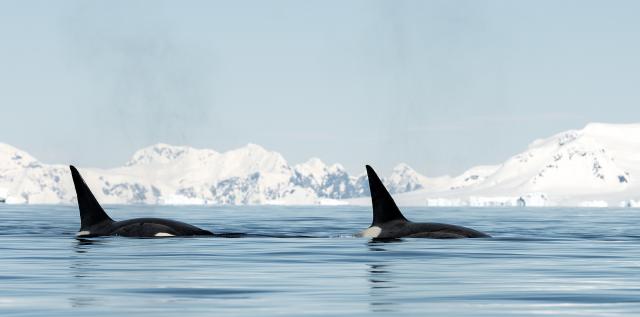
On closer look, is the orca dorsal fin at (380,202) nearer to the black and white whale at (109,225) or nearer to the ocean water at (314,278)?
the ocean water at (314,278)

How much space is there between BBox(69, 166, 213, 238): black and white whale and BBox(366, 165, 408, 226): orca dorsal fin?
532 centimetres

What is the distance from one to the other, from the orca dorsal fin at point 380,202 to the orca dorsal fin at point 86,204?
757 centimetres

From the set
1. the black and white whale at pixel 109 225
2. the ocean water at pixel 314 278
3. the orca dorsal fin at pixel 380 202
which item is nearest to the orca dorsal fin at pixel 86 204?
the black and white whale at pixel 109 225

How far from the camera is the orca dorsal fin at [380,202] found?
33844 mm

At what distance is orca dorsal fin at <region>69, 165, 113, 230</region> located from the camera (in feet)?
113

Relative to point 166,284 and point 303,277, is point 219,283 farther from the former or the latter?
point 303,277

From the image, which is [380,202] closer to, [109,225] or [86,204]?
[109,225]

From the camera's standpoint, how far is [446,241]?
3400cm

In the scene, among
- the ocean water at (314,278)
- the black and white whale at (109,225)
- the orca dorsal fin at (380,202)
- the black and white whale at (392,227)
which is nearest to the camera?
the ocean water at (314,278)

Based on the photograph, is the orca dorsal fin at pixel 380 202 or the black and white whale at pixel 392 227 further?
the black and white whale at pixel 392 227

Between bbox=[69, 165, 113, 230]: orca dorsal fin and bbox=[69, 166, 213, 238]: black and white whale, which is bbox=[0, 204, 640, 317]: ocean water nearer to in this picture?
bbox=[69, 166, 213, 238]: black and white whale

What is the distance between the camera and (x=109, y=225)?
35.7 meters

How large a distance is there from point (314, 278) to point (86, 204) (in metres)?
14.7

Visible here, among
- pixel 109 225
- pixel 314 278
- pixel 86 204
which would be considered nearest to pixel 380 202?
pixel 109 225
